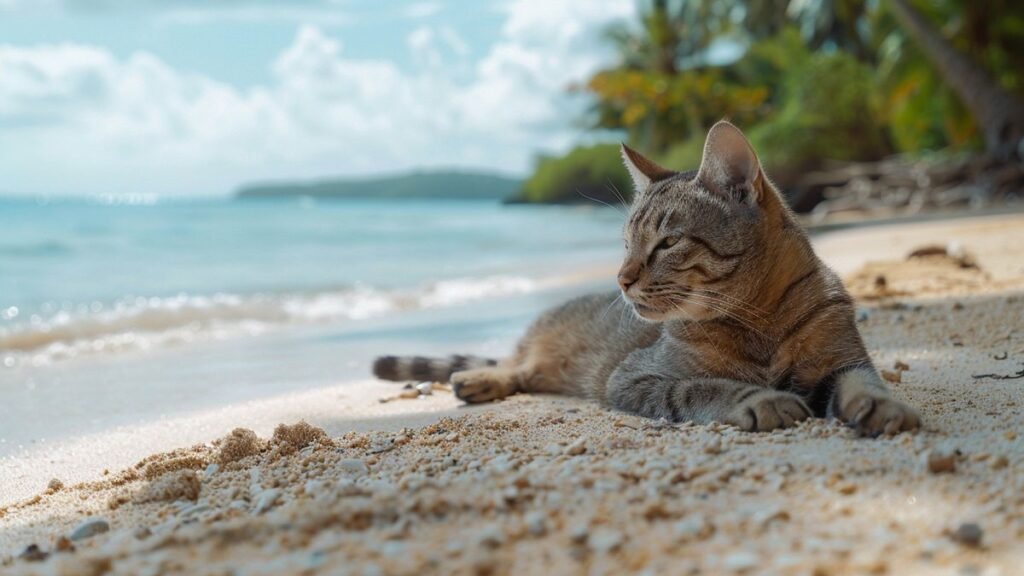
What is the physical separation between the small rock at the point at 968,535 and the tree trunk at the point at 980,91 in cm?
1869

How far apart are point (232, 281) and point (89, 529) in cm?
1127

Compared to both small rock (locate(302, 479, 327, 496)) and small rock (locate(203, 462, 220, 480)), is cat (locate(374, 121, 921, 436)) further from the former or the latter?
small rock (locate(203, 462, 220, 480))

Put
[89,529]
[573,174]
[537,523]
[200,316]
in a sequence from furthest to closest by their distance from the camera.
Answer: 1. [573,174]
2. [200,316]
3. [89,529]
4. [537,523]

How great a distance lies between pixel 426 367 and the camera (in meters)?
5.28

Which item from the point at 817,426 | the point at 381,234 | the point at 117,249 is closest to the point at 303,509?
the point at 817,426

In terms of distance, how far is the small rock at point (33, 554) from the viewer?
8.26ft

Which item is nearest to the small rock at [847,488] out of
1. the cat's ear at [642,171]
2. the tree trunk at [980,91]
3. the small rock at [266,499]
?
the small rock at [266,499]

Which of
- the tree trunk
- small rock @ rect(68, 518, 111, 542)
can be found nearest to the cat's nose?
small rock @ rect(68, 518, 111, 542)

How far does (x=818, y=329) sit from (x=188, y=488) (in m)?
2.40

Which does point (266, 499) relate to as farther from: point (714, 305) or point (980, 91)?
point (980, 91)

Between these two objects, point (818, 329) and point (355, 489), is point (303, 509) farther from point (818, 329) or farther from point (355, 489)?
point (818, 329)

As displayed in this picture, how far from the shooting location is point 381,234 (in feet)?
89.6

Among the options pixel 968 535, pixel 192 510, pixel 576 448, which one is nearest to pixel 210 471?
pixel 192 510

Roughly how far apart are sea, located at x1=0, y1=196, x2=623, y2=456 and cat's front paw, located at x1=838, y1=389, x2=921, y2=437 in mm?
3470
